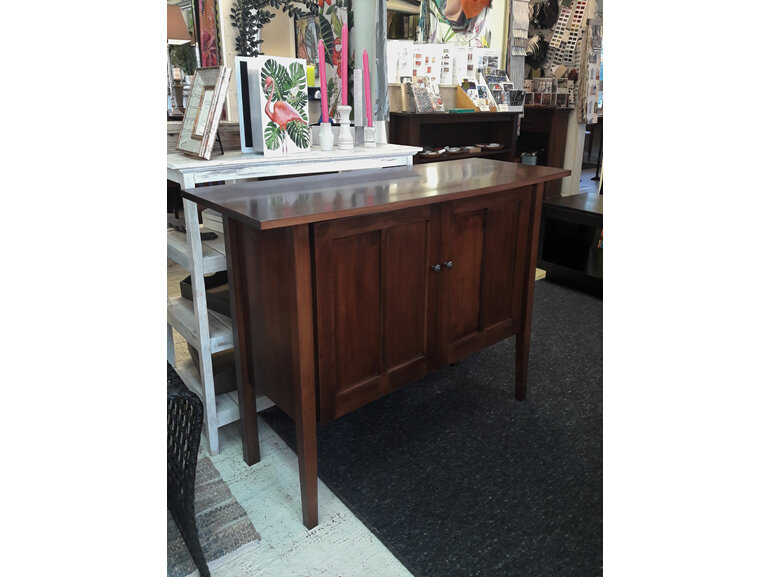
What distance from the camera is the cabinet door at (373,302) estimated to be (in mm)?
1392

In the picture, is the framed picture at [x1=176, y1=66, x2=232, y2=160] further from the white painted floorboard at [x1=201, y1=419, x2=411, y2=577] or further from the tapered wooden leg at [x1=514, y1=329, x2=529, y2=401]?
the tapered wooden leg at [x1=514, y1=329, x2=529, y2=401]

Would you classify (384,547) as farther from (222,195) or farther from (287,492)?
(222,195)

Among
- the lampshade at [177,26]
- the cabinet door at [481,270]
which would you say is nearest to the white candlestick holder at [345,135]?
the cabinet door at [481,270]

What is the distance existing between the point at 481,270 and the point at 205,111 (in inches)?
39.2

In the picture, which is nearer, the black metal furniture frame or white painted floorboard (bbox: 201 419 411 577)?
the black metal furniture frame

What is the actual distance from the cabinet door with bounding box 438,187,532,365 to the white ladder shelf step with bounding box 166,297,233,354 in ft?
2.24

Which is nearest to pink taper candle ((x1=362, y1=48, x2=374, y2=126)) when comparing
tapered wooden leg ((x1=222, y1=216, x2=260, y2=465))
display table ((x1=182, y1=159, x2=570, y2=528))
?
display table ((x1=182, y1=159, x2=570, y2=528))

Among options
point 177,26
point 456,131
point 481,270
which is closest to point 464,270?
point 481,270

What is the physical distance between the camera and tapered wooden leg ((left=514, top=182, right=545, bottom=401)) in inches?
77.0

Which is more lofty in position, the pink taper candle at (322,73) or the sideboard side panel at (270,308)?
the pink taper candle at (322,73)

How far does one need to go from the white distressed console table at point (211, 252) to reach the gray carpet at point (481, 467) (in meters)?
0.26

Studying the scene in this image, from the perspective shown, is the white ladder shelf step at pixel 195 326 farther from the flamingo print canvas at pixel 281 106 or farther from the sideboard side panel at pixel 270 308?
the flamingo print canvas at pixel 281 106

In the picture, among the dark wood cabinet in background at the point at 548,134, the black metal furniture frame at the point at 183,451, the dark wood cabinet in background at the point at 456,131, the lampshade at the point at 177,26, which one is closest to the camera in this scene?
the black metal furniture frame at the point at 183,451
